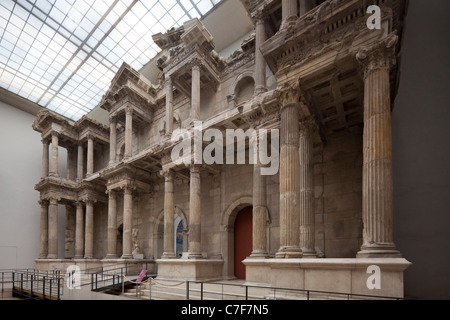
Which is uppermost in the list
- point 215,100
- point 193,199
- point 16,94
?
point 16,94

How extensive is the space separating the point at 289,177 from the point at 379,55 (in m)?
3.58

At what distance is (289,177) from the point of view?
7.50 metres

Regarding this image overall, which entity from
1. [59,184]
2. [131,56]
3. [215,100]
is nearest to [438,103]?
[215,100]

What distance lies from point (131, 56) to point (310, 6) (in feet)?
47.4

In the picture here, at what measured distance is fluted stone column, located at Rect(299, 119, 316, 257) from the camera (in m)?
8.82

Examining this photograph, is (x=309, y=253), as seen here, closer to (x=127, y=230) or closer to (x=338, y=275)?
(x=338, y=275)

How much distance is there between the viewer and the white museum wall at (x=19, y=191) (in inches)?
816

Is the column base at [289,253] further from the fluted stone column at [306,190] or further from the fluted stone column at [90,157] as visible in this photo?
the fluted stone column at [90,157]

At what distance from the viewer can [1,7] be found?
54.6ft

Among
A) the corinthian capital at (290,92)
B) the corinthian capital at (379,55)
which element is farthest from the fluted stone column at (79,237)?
the corinthian capital at (379,55)

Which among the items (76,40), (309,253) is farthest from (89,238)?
(309,253)

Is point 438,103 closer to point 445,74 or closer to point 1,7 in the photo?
point 445,74

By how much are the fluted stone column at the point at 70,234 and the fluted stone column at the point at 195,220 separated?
14.2 meters
